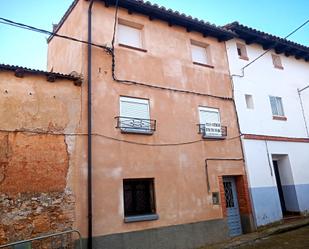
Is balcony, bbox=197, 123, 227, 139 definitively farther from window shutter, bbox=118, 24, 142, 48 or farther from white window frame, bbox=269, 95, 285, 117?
window shutter, bbox=118, 24, 142, 48

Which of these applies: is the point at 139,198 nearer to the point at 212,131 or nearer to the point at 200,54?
the point at 212,131

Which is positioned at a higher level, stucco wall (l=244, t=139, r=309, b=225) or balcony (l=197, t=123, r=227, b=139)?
balcony (l=197, t=123, r=227, b=139)

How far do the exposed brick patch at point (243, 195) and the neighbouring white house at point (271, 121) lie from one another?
0.27 meters

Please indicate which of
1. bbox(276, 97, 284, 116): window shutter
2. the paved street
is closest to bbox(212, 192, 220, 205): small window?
the paved street

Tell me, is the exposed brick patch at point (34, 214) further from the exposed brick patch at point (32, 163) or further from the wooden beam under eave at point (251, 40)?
the wooden beam under eave at point (251, 40)

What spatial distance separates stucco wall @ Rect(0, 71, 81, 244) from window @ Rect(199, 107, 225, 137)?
4682 millimetres

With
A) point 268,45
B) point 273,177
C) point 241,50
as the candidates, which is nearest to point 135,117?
point 273,177

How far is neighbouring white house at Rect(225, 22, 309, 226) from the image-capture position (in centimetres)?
1134

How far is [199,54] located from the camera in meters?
11.8

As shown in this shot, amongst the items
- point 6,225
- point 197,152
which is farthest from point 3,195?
point 197,152

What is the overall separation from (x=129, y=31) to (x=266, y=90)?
6.94 meters

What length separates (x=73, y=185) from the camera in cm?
748

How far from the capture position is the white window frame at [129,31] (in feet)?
32.1

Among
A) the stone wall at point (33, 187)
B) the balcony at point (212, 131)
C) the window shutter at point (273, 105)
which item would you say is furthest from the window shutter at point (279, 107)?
the stone wall at point (33, 187)
